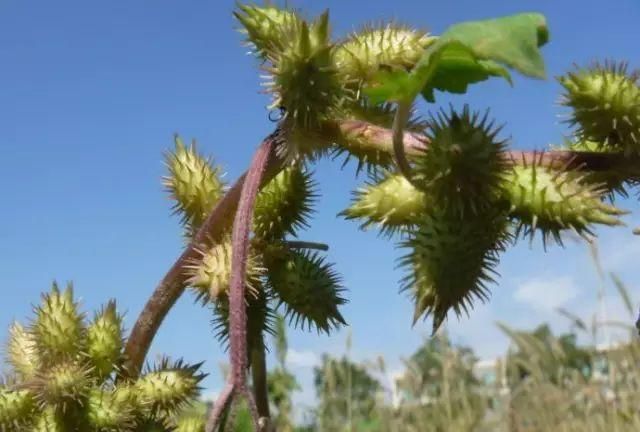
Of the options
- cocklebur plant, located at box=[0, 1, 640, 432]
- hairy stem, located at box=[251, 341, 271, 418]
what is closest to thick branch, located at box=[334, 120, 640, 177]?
cocklebur plant, located at box=[0, 1, 640, 432]

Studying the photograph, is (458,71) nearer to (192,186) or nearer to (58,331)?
(192,186)

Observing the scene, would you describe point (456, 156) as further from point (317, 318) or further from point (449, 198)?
point (317, 318)

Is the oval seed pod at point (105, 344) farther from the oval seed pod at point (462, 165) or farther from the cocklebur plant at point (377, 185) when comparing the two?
the oval seed pod at point (462, 165)

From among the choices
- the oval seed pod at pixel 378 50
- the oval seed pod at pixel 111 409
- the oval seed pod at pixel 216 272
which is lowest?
the oval seed pod at pixel 111 409

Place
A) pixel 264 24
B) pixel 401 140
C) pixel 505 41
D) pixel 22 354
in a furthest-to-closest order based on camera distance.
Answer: pixel 22 354, pixel 264 24, pixel 401 140, pixel 505 41

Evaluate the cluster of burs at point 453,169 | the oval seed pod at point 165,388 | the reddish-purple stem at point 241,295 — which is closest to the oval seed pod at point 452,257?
the cluster of burs at point 453,169

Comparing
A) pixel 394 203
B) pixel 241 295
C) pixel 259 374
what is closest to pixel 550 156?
pixel 394 203

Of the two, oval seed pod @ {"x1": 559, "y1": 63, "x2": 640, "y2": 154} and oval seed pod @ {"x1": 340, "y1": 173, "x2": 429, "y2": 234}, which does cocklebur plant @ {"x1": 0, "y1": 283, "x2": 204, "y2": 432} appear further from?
oval seed pod @ {"x1": 559, "y1": 63, "x2": 640, "y2": 154}
